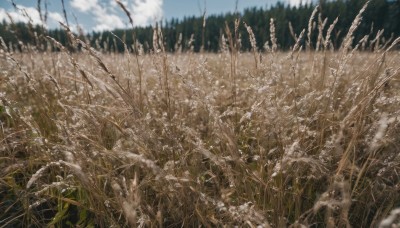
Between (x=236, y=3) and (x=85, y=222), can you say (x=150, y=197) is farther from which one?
(x=236, y=3)

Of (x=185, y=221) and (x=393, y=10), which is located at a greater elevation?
(x=393, y=10)

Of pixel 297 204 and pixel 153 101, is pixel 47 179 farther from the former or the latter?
pixel 297 204

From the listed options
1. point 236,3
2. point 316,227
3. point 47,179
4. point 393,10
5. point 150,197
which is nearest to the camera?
point 316,227

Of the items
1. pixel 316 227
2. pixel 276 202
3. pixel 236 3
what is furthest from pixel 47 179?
pixel 236 3

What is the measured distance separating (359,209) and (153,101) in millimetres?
1625

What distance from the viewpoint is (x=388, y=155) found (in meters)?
1.34

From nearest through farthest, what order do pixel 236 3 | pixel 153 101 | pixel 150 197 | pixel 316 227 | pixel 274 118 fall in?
pixel 316 227 < pixel 274 118 < pixel 150 197 < pixel 236 3 < pixel 153 101

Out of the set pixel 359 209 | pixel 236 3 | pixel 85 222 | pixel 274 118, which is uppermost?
pixel 236 3

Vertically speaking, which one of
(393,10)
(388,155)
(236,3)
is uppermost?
(393,10)

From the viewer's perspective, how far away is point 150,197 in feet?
4.67

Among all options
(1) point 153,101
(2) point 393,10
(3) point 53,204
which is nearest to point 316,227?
(3) point 53,204

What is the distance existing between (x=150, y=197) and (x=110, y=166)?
0.25 meters

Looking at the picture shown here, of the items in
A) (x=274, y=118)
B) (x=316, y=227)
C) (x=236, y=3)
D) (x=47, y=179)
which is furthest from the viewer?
(x=236, y=3)

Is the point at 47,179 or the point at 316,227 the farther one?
the point at 47,179
